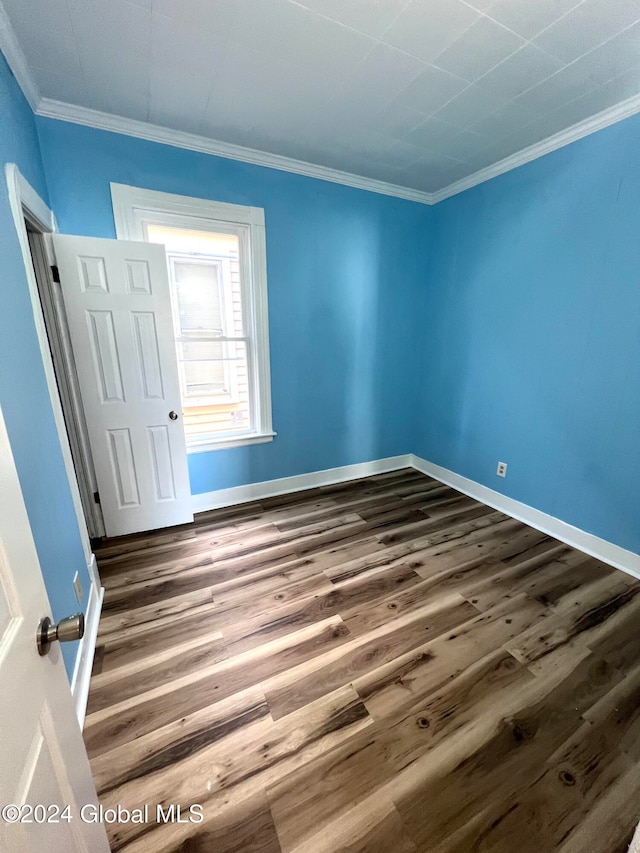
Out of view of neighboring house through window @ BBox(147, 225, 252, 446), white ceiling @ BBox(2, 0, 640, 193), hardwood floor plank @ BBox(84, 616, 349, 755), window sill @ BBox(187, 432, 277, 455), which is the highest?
white ceiling @ BBox(2, 0, 640, 193)

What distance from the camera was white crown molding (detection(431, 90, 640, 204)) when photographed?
194 cm

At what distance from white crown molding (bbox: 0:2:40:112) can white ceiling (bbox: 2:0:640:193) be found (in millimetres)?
34

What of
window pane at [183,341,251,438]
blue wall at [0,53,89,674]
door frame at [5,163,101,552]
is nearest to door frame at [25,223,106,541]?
door frame at [5,163,101,552]

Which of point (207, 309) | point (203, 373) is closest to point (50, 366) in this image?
point (207, 309)

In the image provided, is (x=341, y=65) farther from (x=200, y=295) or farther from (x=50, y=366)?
(x=50, y=366)

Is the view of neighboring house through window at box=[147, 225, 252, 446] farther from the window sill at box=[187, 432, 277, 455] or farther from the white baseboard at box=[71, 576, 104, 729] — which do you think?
the white baseboard at box=[71, 576, 104, 729]

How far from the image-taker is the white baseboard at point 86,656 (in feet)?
4.43

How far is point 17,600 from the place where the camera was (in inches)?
22.5

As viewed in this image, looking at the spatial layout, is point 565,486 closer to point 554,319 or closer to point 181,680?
point 554,319

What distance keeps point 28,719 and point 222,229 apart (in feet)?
9.23

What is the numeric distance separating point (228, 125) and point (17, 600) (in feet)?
8.94

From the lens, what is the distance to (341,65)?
5.50ft

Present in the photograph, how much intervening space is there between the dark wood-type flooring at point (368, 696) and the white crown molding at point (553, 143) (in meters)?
2.74

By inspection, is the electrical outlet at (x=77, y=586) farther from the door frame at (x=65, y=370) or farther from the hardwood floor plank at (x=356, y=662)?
the hardwood floor plank at (x=356, y=662)
